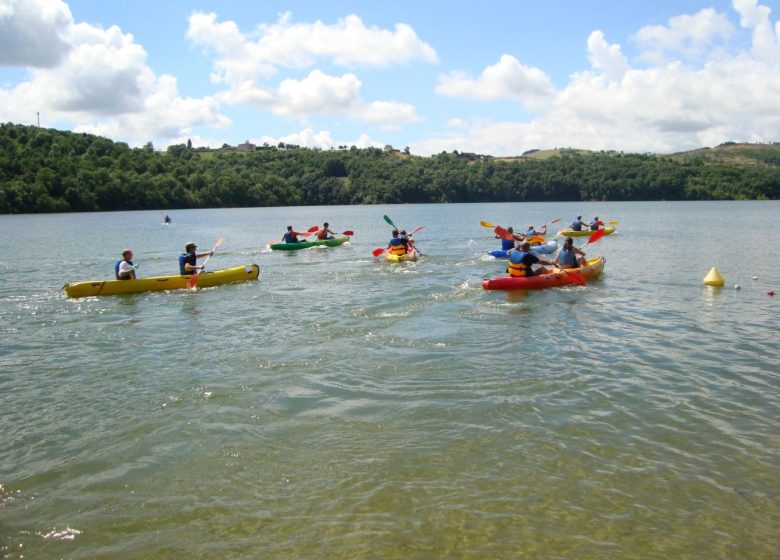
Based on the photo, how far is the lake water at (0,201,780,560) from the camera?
16.3 feet

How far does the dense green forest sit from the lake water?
248ft

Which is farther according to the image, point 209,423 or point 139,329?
point 139,329

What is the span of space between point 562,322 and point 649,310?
262cm

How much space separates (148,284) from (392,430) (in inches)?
477

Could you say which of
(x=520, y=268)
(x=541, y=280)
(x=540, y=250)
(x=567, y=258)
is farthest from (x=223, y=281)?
(x=540, y=250)

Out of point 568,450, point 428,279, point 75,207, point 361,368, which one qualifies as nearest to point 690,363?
point 568,450

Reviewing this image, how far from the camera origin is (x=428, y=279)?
1862cm

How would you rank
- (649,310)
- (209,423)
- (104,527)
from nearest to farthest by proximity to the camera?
(104,527)
(209,423)
(649,310)

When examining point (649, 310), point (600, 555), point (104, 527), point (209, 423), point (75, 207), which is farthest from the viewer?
point (75, 207)

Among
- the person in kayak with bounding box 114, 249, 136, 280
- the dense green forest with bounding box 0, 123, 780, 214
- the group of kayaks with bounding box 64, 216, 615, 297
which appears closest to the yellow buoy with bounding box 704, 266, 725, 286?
the group of kayaks with bounding box 64, 216, 615, 297

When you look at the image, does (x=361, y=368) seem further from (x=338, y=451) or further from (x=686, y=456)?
(x=686, y=456)

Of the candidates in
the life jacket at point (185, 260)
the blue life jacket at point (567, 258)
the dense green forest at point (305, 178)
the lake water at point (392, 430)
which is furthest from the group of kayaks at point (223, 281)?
the dense green forest at point (305, 178)

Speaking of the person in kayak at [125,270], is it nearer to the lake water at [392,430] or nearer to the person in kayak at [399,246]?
the lake water at [392,430]

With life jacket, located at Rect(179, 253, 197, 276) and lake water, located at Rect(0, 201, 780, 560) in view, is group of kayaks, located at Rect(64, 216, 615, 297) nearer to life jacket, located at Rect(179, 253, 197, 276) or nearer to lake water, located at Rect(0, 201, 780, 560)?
life jacket, located at Rect(179, 253, 197, 276)
